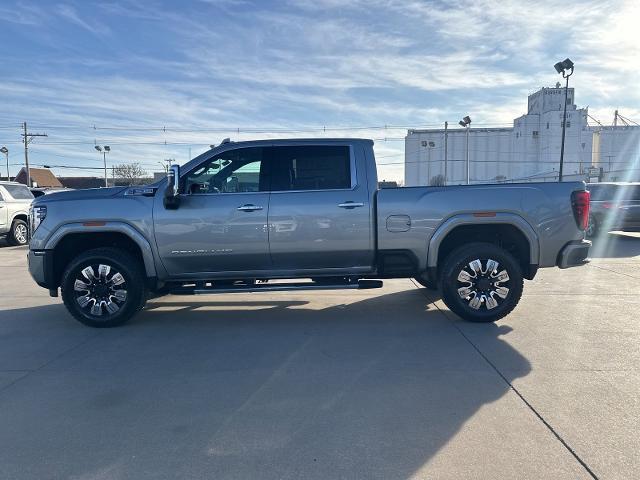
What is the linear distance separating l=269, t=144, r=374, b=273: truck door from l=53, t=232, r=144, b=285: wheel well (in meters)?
1.80

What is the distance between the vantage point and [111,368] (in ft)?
14.5

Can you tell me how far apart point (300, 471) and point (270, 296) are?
464cm

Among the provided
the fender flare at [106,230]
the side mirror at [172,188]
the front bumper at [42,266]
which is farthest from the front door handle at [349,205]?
the front bumper at [42,266]

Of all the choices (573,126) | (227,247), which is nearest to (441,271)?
(227,247)

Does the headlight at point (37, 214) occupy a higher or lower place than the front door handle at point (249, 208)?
lower

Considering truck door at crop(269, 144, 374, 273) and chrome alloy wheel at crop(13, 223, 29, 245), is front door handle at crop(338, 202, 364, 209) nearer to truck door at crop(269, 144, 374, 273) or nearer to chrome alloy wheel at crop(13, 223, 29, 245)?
truck door at crop(269, 144, 374, 273)

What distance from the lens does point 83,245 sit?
5.84 m

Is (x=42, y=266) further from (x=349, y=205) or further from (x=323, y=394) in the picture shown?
(x=323, y=394)

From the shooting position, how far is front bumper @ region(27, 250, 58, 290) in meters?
5.54

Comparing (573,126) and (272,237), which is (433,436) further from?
(573,126)

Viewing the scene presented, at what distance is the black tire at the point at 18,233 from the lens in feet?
47.1

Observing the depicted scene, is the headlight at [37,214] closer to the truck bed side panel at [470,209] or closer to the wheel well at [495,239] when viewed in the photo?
the truck bed side panel at [470,209]

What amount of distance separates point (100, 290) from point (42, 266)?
700 millimetres

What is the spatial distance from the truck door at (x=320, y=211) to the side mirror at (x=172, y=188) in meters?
1.07
